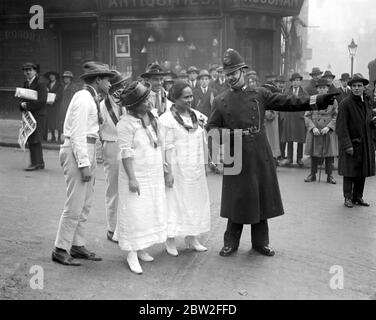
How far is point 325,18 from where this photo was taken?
32.4 m

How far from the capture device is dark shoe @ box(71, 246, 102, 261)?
18.5 ft

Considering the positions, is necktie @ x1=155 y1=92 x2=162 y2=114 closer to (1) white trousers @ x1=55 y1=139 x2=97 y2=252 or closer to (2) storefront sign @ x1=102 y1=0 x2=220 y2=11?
(1) white trousers @ x1=55 y1=139 x2=97 y2=252

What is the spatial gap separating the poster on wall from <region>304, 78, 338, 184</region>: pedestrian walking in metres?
9.02

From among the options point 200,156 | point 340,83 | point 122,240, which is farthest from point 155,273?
point 340,83

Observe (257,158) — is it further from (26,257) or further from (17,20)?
(17,20)

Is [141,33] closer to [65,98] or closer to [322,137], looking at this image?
[65,98]

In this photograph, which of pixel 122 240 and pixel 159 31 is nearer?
pixel 122 240

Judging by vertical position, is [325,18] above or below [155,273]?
above

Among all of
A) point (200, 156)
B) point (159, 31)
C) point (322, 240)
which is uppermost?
point (159, 31)

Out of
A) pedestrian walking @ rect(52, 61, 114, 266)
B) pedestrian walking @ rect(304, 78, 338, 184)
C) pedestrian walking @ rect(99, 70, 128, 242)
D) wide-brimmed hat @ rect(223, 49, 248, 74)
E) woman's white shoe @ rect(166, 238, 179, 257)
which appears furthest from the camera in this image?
pedestrian walking @ rect(304, 78, 338, 184)

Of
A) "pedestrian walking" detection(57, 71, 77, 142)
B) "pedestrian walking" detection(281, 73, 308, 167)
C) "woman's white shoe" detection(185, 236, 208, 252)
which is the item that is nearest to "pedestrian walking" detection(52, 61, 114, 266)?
"woman's white shoe" detection(185, 236, 208, 252)

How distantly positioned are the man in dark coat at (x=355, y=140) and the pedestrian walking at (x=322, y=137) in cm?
172

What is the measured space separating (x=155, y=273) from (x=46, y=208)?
2991 millimetres

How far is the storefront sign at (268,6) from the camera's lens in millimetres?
16750
